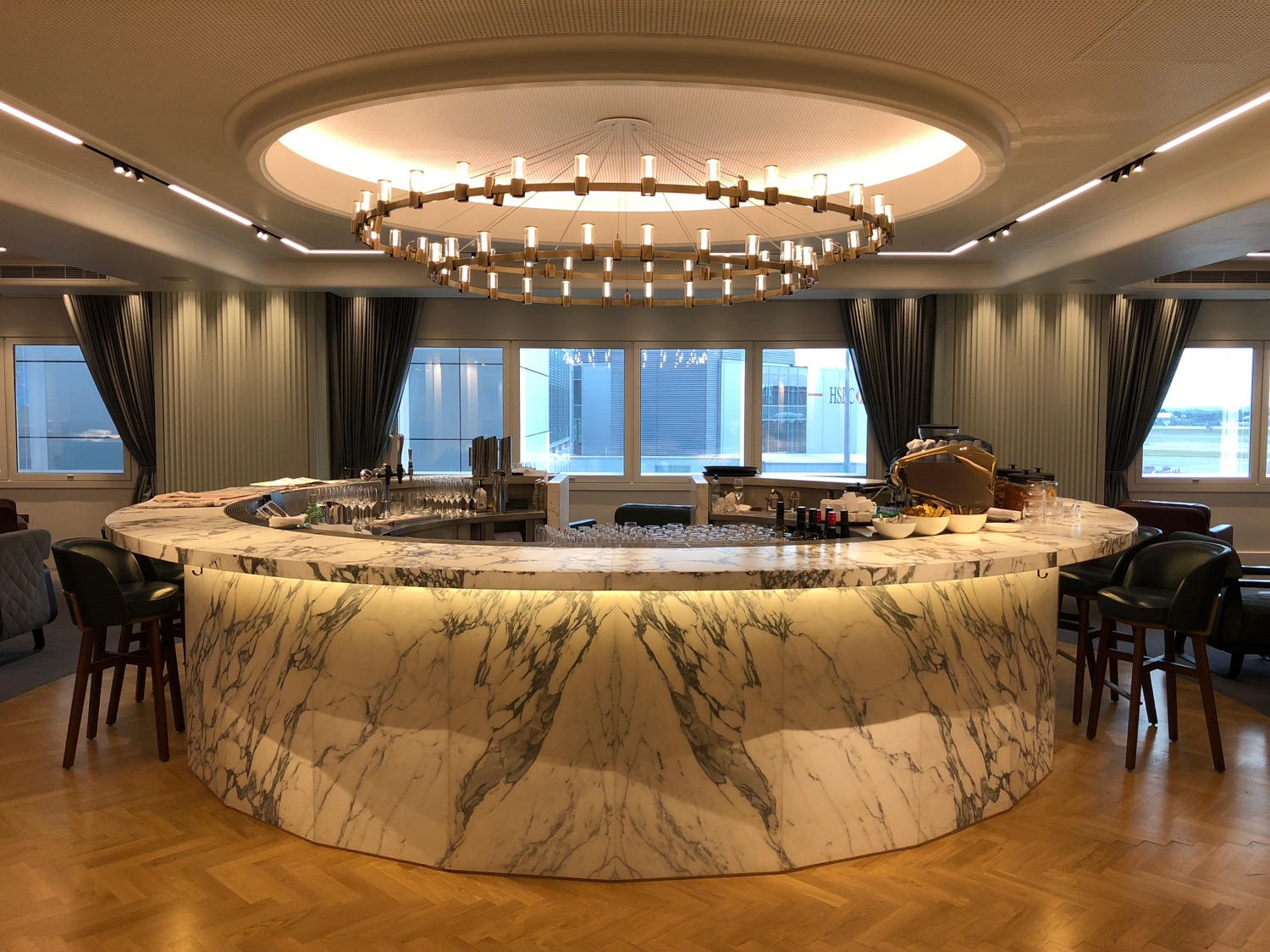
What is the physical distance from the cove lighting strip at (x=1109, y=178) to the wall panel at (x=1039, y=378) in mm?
1118

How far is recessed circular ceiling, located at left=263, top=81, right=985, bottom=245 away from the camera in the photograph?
17.4 feet

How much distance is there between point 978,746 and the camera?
153 inches

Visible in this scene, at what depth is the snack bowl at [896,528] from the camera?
13.0 ft

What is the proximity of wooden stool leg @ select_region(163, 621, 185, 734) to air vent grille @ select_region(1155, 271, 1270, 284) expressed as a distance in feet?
31.9

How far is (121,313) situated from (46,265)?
816 millimetres

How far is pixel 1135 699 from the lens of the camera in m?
4.48

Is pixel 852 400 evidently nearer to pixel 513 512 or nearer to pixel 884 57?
pixel 513 512

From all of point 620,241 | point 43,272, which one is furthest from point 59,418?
point 620,241

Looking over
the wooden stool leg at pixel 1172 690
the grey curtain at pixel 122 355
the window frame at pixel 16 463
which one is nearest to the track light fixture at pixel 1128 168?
the wooden stool leg at pixel 1172 690

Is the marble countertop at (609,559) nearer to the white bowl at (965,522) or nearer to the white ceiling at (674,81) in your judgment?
the white bowl at (965,522)

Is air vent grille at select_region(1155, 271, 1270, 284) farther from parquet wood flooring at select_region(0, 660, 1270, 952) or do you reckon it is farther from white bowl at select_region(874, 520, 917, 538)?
white bowl at select_region(874, 520, 917, 538)

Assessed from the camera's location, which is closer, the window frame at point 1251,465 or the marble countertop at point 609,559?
the marble countertop at point 609,559

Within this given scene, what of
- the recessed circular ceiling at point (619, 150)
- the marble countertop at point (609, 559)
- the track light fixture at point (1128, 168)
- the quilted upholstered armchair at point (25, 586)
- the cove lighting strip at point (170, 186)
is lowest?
the quilted upholstered armchair at point (25, 586)

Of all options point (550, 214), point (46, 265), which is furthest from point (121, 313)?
point (550, 214)
